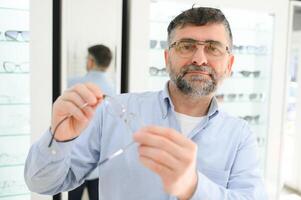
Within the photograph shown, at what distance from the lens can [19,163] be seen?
64.4 inches

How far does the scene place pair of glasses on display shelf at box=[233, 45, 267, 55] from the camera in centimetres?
220

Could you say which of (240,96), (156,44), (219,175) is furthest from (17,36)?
(240,96)

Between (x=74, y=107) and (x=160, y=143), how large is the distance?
0.23 meters

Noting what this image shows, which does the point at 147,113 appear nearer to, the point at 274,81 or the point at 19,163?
the point at 19,163

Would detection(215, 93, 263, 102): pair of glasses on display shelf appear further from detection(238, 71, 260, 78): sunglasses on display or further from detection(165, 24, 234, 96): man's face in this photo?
detection(165, 24, 234, 96): man's face

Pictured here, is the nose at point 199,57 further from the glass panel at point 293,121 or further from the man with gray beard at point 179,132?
the glass panel at point 293,121

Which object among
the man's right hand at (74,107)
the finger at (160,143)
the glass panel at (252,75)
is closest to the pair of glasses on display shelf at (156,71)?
the glass panel at (252,75)

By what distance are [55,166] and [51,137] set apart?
0.24 ft

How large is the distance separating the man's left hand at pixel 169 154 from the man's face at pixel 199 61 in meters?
0.35

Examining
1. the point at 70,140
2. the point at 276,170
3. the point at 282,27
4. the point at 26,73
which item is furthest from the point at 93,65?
the point at 276,170

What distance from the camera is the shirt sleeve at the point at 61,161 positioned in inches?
31.0

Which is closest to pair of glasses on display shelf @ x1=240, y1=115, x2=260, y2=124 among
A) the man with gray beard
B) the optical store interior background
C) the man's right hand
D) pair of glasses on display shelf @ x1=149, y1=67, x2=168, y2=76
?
the optical store interior background

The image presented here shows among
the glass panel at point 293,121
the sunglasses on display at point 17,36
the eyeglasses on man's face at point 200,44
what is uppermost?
the sunglasses on display at point 17,36

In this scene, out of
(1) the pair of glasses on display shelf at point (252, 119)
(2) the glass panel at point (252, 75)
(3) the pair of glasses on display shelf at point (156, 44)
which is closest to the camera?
(3) the pair of glasses on display shelf at point (156, 44)
